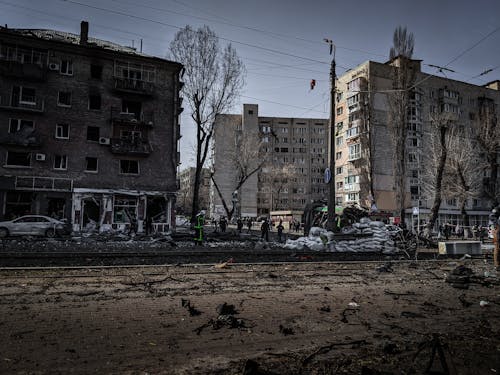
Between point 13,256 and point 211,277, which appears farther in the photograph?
point 13,256

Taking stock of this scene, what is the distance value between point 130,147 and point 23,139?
8.43 m

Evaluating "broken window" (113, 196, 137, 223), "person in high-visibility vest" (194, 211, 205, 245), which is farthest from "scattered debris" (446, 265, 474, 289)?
"broken window" (113, 196, 137, 223)

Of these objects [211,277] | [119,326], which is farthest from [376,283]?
[119,326]

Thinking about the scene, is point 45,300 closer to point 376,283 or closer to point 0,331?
point 0,331

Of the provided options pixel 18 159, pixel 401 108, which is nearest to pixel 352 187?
pixel 401 108

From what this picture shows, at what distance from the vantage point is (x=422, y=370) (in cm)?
395

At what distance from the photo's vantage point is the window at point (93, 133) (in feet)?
104

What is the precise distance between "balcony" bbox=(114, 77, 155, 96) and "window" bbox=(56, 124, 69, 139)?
571cm

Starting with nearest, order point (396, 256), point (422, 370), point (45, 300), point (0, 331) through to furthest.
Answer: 1. point (422, 370)
2. point (0, 331)
3. point (45, 300)
4. point (396, 256)

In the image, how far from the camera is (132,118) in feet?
108

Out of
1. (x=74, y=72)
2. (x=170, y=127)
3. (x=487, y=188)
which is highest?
(x=74, y=72)

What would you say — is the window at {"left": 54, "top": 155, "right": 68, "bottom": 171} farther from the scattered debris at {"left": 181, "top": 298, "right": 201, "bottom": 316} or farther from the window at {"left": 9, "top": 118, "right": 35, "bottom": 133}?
the scattered debris at {"left": 181, "top": 298, "right": 201, "bottom": 316}

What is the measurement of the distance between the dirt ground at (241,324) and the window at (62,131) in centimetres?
2406

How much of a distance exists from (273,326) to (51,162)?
30.2 m
